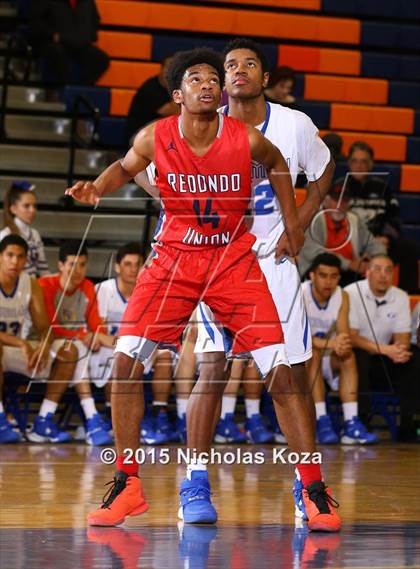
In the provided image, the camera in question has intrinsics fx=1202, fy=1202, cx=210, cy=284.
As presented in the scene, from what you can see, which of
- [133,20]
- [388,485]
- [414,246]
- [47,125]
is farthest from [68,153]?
[388,485]

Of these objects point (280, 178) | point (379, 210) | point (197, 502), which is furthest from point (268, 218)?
point (379, 210)

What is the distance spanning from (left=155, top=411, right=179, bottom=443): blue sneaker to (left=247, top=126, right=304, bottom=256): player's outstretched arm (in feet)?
9.06

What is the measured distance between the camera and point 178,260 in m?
3.90

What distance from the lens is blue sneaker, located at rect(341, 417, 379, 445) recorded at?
6.77 metres

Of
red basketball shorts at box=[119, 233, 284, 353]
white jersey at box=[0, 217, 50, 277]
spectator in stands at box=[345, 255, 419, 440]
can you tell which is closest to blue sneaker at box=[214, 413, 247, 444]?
spectator in stands at box=[345, 255, 419, 440]

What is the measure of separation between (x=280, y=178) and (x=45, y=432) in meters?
3.09

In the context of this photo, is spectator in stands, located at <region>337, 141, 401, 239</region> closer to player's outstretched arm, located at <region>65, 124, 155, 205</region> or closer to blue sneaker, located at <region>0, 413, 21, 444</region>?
blue sneaker, located at <region>0, 413, 21, 444</region>

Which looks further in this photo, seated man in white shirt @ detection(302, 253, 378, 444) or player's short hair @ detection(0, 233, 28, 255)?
seated man in white shirt @ detection(302, 253, 378, 444)

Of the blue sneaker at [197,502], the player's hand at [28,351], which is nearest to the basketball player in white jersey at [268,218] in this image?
the blue sneaker at [197,502]

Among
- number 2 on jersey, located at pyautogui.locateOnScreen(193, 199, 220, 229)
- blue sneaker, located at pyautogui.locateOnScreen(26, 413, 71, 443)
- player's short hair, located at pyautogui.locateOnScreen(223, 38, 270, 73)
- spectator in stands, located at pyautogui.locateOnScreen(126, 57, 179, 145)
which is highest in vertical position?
player's short hair, located at pyautogui.locateOnScreen(223, 38, 270, 73)

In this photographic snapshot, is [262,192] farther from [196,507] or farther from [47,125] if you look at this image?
[47,125]

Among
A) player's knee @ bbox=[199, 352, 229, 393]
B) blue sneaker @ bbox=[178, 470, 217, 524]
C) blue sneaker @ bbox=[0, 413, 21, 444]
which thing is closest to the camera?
blue sneaker @ bbox=[178, 470, 217, 524]

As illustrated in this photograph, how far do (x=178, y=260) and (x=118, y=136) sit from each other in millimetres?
5595

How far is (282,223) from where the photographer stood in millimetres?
4207
